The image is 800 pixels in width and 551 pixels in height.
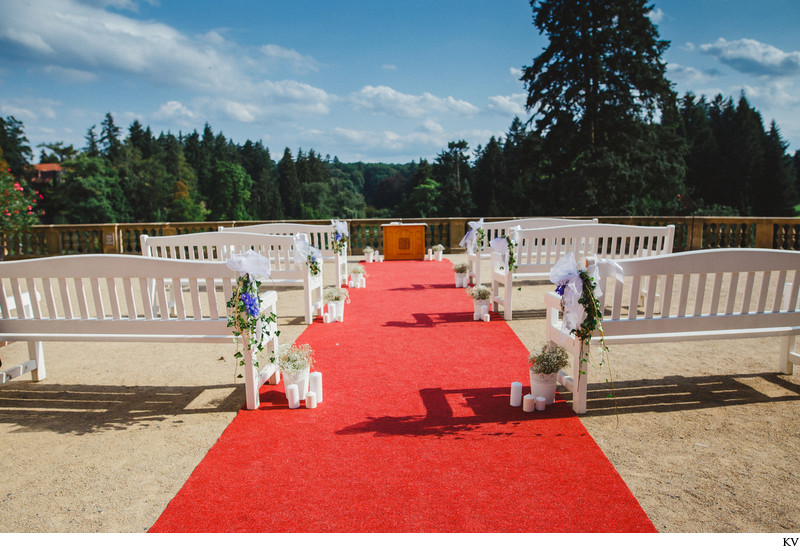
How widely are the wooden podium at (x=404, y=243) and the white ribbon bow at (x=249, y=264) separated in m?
9.80

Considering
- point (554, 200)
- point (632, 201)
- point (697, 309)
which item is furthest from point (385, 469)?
point (554, 200)

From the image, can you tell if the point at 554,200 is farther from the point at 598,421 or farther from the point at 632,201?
the point at 598,421

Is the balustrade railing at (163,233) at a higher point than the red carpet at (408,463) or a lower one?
higher

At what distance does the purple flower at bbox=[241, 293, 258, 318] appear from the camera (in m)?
3.38

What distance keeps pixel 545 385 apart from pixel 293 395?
70.1 inches

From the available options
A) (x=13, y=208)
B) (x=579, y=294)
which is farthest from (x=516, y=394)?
(x=13, y=208)

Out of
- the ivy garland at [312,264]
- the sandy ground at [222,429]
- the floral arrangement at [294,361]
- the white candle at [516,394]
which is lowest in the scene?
the sandy ground at [222,429]

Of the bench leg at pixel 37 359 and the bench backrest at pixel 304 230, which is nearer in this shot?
the bench leg at pixel 37 359

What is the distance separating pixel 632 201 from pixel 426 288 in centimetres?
1969

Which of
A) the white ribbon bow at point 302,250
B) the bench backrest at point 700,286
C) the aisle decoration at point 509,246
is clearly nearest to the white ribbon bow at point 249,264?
the bench backrest at point 700,286

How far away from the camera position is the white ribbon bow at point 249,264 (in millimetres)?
3318

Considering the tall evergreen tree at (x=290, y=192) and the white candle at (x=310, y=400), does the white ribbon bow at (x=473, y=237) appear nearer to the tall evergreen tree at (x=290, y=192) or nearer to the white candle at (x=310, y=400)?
the white candle at (x=310, y=400)

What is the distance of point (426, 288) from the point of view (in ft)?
28.7

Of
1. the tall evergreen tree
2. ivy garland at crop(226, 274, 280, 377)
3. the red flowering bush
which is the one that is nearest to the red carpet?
ivy garland at crop(226, 274, 280, 377)
